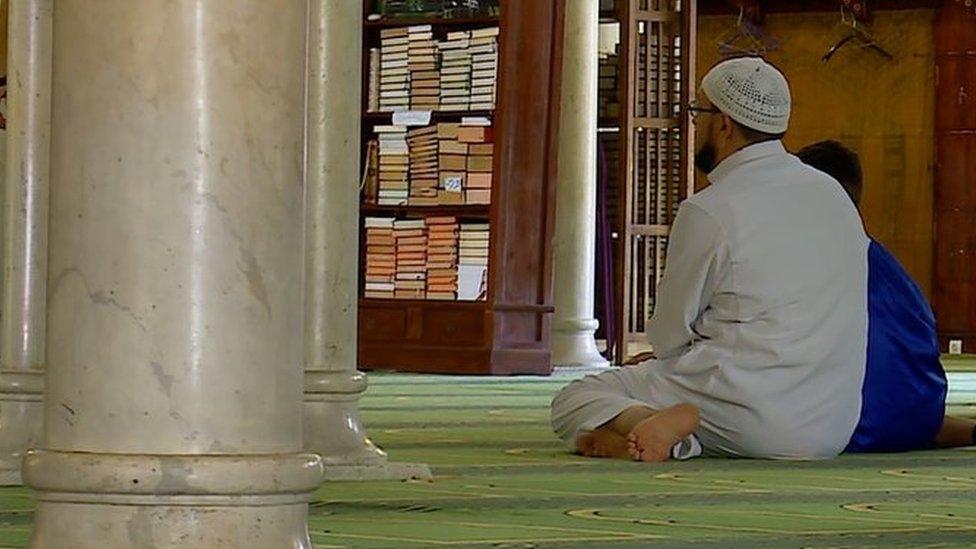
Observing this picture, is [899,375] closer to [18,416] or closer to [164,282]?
[18,416]

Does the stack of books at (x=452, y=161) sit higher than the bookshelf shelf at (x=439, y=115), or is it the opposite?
the bookshelf shelf at (x=439, y=115)

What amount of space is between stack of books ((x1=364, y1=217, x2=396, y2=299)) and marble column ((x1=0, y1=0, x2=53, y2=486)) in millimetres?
6148

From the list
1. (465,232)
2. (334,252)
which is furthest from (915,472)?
(465,232)

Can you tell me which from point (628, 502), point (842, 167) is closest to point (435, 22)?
point (842, 167)

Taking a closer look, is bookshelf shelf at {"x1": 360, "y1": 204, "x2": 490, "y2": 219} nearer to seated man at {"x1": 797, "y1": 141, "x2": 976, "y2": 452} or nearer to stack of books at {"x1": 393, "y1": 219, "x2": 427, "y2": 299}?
stack of books at {"x1": 393, "y1": 219, "x2": 427, "y2": 299}

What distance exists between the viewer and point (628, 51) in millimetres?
10680

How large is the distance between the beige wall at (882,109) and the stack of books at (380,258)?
21.3 feet

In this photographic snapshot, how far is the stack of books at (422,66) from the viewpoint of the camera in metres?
9.89

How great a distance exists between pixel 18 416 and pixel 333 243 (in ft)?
2.22

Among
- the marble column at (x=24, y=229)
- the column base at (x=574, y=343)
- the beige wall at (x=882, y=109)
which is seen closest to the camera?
the marble column at (x=24, y=229)

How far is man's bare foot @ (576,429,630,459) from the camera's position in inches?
182

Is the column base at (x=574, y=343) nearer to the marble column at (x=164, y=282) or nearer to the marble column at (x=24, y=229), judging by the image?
the marble column at (x=24, y=229)

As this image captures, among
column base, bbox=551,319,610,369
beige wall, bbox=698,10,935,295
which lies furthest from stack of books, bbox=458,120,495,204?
beige wall, bbox=698,10,935,295

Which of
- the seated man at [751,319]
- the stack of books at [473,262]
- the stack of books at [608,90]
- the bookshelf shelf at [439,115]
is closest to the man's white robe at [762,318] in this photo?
the seated man at [751,319]
